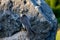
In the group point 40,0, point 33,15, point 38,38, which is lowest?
point 38,38

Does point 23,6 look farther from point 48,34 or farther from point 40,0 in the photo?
point 48,34

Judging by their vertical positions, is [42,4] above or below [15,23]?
above

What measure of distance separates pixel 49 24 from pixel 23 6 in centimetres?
35

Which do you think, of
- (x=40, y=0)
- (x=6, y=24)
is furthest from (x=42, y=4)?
(x=6, y=24)

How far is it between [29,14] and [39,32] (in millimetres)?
227

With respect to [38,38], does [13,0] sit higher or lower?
higher

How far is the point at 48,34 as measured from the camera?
3111 millimetres

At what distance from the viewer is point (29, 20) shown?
307cm

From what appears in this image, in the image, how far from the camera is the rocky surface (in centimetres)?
308

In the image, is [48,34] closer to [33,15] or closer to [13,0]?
[33,15]

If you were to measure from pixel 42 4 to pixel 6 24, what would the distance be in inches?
18.3

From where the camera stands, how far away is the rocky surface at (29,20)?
308 cm

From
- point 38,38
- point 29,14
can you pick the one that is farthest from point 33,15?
point 38,38

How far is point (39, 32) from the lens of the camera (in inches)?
122
